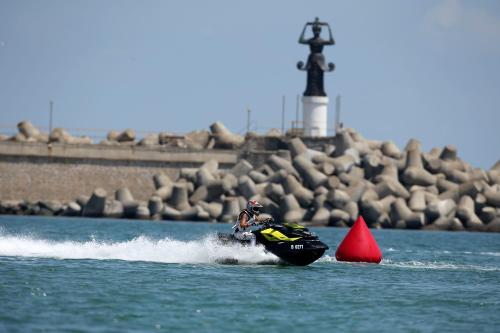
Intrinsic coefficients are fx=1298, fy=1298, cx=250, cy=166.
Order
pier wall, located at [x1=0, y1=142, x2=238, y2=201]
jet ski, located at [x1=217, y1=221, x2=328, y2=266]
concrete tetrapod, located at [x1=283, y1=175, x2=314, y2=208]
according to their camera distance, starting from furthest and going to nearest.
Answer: pier wall, located at [x1=0, y1=142, x2=238, y2=201] → concrete tetrapod, located at [x1=283, y1=175, x2=314, y2=208] → jet ski, located at [x1=217, y1=221, x2=328, y2=266]

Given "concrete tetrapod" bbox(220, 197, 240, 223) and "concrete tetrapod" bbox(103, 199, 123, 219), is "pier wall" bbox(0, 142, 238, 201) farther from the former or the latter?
"concrete tetrapod" bbox(220, 197, 240, 223)

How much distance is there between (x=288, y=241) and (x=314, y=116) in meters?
52.3

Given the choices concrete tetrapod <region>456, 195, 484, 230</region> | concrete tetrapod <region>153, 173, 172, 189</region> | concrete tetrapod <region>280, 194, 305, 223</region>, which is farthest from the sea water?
concrete tetrapod <region>153, 173, 172, 189</region>

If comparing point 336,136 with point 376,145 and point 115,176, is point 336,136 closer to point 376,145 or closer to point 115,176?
point 376,145

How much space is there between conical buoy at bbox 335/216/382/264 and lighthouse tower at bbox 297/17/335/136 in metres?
47.6

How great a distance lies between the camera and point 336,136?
249 ft

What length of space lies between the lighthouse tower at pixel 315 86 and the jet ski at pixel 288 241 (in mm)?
51510

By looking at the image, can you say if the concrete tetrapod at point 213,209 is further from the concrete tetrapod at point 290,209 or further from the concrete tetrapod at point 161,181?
the concrete tetrapod at point 290,209

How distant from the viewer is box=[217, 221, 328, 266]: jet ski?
94.8 ft

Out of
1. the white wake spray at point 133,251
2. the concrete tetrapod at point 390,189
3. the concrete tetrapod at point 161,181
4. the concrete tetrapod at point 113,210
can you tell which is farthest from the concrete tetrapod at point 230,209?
the white wake spray at point 133,251

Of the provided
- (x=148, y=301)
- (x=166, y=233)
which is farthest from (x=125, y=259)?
(x=166, y=233)

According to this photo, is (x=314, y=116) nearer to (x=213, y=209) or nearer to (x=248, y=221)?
(x=213, y=209)

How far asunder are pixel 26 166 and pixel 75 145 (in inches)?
121

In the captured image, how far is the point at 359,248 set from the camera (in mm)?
32812
